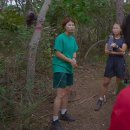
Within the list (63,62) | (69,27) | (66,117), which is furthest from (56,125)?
(69,27)

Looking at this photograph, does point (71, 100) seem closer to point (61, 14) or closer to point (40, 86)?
Result: point (40, 86)

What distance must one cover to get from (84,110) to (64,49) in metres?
1.51

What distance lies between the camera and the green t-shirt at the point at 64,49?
15.7 feet

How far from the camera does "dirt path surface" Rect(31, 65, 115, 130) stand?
5.27m

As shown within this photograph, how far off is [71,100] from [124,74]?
1.12m

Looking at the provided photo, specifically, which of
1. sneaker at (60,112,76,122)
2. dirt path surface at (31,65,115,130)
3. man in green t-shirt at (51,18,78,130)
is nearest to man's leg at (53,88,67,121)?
man in green t-shirt at (51,18,78,130)

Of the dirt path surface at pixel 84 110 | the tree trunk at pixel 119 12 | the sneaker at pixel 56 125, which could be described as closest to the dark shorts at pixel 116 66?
the dirt path surface at pixel 84 110

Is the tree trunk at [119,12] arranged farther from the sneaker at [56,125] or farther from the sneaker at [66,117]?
the sneaker at [56,125]

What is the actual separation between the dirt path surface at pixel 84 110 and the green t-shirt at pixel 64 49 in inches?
30.2

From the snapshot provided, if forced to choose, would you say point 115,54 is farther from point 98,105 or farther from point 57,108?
point 57,108

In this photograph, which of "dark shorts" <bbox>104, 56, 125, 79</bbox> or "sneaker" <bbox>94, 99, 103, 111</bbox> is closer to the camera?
"dark shorts" <bbox>104, 56, 125, 79</bbox>

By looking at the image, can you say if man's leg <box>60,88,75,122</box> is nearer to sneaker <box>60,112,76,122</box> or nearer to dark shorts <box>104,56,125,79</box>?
sneaker <box>60,112,76,122</box>

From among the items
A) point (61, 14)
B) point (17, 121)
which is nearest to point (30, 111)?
point (17, 121)

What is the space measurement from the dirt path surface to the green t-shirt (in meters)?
0.77
